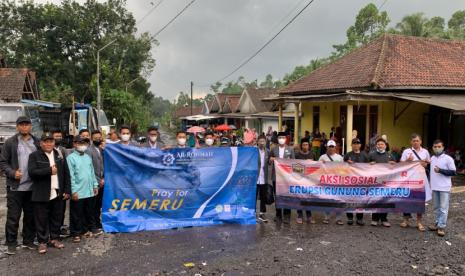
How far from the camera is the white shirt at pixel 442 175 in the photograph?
698cm

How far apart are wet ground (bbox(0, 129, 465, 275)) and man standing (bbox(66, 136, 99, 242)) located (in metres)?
0.28

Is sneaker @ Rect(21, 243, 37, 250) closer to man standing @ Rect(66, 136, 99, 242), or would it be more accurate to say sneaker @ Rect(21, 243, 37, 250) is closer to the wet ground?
the wet ground

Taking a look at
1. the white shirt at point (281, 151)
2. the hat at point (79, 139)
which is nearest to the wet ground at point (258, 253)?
the white shirt at point (281, 151)

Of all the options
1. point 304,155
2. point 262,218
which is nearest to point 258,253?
point 262,218

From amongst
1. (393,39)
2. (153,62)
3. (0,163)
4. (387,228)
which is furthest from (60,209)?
(153,62)

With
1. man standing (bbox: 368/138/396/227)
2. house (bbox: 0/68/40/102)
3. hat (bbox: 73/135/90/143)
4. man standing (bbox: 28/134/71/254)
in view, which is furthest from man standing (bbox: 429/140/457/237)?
house (bbox: 0/68/40/102)

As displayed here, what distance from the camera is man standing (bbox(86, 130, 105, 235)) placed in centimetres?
686

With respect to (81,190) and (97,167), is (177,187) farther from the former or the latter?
(81,190)

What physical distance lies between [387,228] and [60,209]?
5.49 m

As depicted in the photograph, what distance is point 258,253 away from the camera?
612 centimetres

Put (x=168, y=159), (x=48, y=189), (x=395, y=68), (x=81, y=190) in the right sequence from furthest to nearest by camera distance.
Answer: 1. (x=395, y=68)
2. (x=168, y=159)
3. (x=81, y=190)
4. (x=48, y=189)

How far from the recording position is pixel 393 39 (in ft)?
68.2

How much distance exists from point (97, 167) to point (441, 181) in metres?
5.69

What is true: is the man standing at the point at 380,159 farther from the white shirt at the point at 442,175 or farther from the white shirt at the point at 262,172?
the white shirt at the point at 262,172
